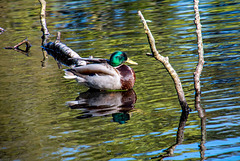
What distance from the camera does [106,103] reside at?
318 inches

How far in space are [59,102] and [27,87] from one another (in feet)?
4.76

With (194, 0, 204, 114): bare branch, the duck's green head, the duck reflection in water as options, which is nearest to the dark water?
the duck reflection in water

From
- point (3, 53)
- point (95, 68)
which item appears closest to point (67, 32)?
point (3, 53)

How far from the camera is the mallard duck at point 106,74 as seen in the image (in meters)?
8.79

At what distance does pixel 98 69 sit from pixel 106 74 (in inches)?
7.7

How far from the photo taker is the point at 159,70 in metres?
9.70

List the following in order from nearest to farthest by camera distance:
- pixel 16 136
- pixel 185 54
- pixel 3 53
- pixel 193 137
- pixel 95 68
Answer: pixel 193 137 < pixel 16 136 < pixel 95 68 < pixel 185 54 < pixel 3 53

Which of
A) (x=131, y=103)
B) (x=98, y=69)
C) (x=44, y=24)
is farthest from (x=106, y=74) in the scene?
(x=44, y=24)

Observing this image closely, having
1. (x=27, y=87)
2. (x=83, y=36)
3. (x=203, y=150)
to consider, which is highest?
(x=83, y=36)

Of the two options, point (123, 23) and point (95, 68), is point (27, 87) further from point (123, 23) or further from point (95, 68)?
point (123, 23)

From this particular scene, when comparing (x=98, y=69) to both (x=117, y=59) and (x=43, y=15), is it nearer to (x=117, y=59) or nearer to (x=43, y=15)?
(x=117, y=59)

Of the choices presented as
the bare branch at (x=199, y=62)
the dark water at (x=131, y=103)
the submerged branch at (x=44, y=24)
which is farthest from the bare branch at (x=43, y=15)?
the bare branch at (x=199, y=62)

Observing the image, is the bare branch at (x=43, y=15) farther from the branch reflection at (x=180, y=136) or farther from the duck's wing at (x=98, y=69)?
the branch reflection at (x=180, y=136)

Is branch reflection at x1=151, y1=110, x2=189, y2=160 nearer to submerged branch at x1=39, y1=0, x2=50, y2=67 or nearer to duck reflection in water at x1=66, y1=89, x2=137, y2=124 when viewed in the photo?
duck reflection in water at x1=66, y1=89, x2=137, y2=124
